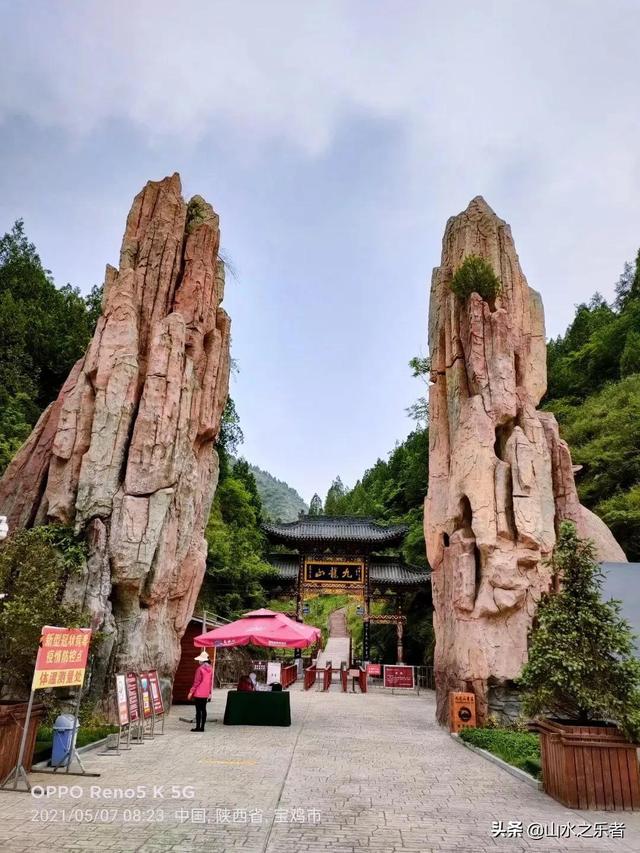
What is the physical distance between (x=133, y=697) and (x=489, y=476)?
8.79m

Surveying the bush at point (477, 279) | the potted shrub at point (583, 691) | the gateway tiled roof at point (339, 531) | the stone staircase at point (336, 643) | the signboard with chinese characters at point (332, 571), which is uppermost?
the bush at point (477, 279)

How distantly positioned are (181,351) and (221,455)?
697 inches

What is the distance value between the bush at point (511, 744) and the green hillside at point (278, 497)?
331ft

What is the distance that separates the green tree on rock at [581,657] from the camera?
20.1 feet

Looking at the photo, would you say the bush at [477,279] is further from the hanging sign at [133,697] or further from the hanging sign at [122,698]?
the hanging sign at [122,698]

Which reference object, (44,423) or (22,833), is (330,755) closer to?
(22,833)

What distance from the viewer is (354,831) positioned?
4.99 m

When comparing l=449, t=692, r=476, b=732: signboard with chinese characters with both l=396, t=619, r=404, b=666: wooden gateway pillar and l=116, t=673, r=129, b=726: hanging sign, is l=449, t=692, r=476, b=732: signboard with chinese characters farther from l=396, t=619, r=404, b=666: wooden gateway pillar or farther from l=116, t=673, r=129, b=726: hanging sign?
l=396, t=619, r=404, b=666: wooden gateway pillar

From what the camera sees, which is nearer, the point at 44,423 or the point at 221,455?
the point at 44,423

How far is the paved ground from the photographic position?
464 centimetres

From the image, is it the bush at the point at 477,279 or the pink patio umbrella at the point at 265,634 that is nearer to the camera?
the pink patio umbrella at the point at 265,634

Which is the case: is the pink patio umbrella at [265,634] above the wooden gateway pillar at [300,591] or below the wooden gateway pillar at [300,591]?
below

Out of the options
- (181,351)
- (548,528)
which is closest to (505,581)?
(548,528)

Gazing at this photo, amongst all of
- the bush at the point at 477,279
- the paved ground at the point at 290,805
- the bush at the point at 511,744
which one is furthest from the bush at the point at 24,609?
the bush at the point at 477,279
